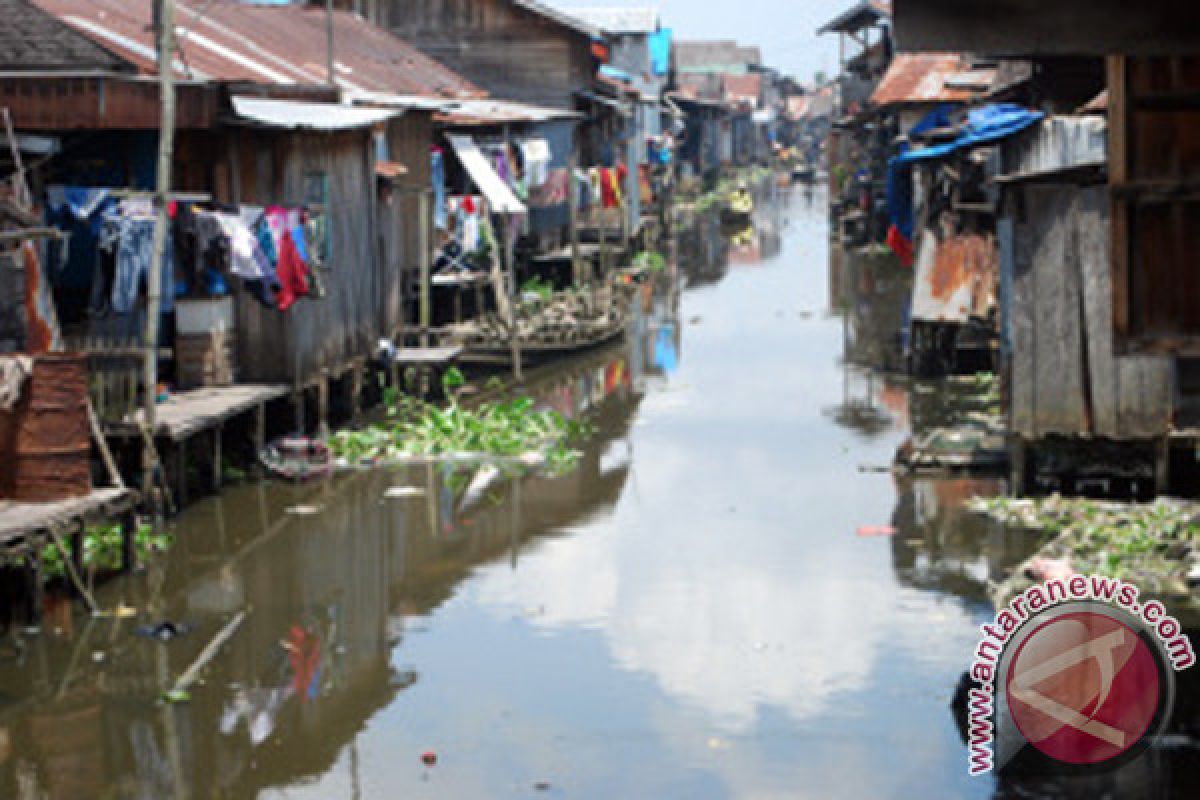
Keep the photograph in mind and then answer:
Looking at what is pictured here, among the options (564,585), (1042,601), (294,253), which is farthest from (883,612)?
(294,253)

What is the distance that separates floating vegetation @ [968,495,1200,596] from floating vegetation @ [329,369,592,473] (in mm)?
5217

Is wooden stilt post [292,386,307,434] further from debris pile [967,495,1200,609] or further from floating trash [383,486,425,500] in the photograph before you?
debris pile [967,495,1200,609]

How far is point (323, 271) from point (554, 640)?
8027 mm

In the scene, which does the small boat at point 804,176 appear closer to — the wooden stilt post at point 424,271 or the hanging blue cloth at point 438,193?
the hanging blue cloth at point 438,193

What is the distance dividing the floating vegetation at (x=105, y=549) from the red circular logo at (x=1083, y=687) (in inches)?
260

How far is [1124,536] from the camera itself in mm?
13188

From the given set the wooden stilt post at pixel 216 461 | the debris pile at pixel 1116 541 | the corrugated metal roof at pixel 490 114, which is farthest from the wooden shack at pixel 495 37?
the debris pile at pixel 1116 541

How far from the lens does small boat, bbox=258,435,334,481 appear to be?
17.3 m

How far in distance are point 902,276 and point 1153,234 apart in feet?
97.1

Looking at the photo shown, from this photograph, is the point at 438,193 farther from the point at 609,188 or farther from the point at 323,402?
the point at 609,188

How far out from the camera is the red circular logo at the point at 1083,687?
27.8ft

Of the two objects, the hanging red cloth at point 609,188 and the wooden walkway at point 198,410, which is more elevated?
the hanging red cloth at point 609,188

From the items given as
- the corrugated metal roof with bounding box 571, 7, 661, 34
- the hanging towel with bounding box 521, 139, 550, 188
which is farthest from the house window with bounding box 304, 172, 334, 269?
the corrugated metal roof with bounding box 571, 7, 661, 34

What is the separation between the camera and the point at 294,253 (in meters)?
17.5
